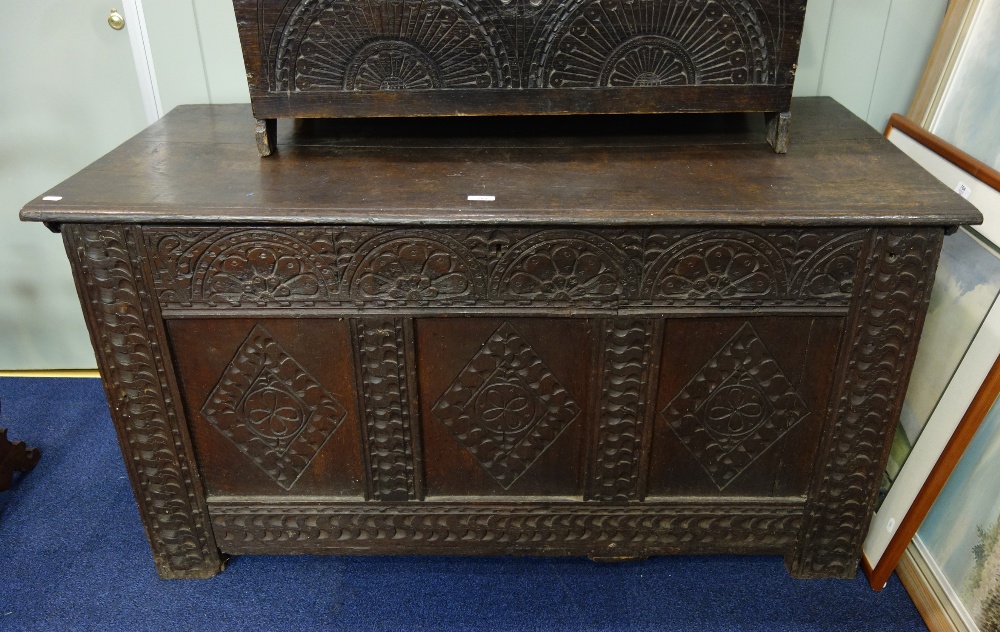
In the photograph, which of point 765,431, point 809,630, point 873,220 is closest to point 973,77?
point 873,220

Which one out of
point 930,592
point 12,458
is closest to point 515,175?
point 930,592

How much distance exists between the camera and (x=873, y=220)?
1.48 m

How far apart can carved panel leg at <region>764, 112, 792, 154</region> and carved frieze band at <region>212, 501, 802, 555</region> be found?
83 centimetres

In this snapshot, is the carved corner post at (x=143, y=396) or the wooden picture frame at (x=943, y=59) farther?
the wooden picture frame at (x=943, y=59)

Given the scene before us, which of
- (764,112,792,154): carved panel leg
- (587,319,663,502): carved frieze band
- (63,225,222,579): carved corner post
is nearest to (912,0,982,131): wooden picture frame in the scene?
(764,112,792,154): carved panel leg

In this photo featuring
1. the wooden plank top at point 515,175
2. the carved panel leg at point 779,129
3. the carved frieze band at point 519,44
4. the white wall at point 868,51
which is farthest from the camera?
the white wall at point 868,51

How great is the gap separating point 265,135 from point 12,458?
50.4 inches

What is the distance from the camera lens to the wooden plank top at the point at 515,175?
1.49 m

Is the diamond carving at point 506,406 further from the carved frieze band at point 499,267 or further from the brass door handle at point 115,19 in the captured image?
the brass door handle at point 115,19

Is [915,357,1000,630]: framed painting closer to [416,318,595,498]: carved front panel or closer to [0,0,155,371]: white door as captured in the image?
[416,318,595,498]: carved front panel

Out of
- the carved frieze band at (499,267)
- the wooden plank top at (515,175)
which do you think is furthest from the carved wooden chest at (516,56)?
the carved frieze band at (499,267)

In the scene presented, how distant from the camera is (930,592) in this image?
72.6 inches

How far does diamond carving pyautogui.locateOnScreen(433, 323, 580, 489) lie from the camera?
5.49 feet

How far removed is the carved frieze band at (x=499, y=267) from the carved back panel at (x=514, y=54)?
342 millimetres
